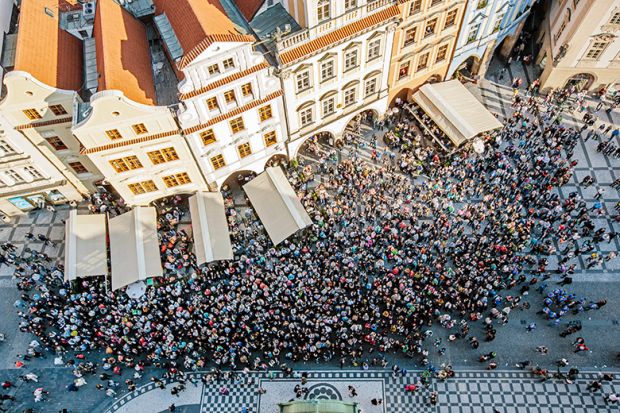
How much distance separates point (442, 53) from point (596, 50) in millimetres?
13160

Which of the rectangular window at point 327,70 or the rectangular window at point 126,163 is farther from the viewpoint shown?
the rectangular window at point 327,70

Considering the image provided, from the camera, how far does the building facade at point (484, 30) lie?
3834 centimetres

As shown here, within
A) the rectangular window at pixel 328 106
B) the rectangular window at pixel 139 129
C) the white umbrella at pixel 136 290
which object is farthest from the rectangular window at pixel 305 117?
the white umbrella at pixel 136 290

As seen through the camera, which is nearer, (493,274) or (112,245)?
(493,274)

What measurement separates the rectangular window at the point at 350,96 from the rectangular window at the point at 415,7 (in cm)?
699

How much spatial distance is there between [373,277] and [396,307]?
3157mm

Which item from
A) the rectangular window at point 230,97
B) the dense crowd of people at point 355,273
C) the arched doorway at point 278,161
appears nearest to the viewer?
the rectangular window at point 230,97

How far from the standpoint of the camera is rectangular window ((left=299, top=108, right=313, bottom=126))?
120 feet

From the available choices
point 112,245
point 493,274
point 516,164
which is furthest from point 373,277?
point 112,245

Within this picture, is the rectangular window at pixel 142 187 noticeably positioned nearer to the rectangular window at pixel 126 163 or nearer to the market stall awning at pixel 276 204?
the rectangular window at pixel 126 163

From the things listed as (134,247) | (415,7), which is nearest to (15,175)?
(134,247)

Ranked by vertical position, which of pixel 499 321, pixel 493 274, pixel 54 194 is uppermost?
pixel 54 194

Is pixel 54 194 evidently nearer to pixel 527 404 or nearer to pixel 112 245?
pixel 112 245

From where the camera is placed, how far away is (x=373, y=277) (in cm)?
3456
